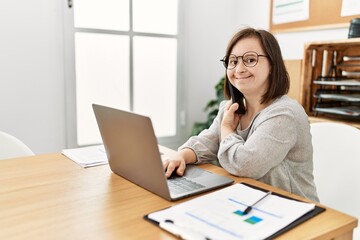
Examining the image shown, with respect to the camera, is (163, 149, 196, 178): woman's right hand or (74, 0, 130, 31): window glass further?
(74, 0, 130, 31): window glass

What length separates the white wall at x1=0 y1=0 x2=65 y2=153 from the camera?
2.23 metres

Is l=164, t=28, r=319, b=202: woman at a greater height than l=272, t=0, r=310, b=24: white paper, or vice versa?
l=272, t=0, r=310, b=24: white paper

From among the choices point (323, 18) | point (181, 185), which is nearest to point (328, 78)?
point (323, 18)

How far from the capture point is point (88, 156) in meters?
1.32

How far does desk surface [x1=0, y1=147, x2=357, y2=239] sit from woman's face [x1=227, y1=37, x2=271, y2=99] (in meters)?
Answer: 0.31

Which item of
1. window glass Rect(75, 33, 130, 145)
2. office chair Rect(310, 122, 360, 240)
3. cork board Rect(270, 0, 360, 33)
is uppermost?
cork board Rect(270, 0, 360, 33)

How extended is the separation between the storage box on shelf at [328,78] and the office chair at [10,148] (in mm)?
1478

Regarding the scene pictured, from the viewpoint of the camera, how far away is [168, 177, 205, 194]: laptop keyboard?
93cm

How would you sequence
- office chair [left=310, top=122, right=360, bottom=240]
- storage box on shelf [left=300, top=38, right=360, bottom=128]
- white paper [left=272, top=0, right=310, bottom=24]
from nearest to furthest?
office chair [left=310, top=122, right=360, bottom=240], storage box on shelf [left=300, top=38, right=360, bottom=128], white paper [left=272, top=0, right=310, bottom=24]

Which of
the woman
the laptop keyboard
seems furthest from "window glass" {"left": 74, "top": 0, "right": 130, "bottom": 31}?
the laptop keyboard

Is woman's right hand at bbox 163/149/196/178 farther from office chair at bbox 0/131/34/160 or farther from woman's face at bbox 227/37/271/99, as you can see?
office chair at bbox 0/131/34/160

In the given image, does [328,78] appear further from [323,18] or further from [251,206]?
[251,206]

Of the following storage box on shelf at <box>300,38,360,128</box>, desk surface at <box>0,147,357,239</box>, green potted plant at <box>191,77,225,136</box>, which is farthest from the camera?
green potted plant at <box>191,77,225,136</box>

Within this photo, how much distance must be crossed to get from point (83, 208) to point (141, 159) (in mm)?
186
